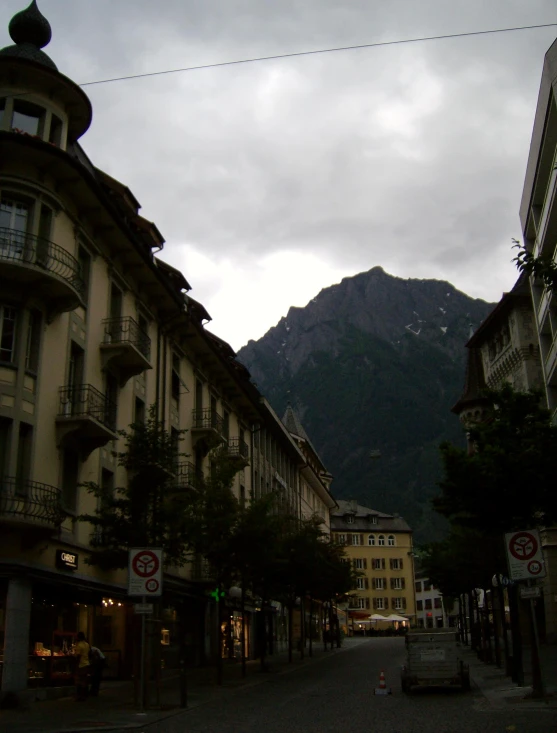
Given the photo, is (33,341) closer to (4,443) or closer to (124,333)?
(4,443)

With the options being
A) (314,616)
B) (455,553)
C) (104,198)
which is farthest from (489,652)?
(314,616)

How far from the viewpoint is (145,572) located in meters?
16.8

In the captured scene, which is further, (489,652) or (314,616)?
(314,616)

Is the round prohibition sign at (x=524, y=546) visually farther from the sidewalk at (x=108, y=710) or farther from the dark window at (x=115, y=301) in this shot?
the dark window at (x=115, y=301)

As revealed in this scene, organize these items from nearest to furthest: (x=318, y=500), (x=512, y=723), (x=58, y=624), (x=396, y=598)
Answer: (x=512, y=723) → (x=58, y=624) → (x=318, y=500) → (x=396, y=598)

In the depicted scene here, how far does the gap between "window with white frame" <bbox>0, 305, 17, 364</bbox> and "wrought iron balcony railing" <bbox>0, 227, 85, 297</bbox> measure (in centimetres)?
137

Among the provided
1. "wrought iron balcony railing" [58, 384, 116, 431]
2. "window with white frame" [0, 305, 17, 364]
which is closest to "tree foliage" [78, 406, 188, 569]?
"wrought iron balcony railing" [58, 384, 116, 431]

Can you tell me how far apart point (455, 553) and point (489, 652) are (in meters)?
6.71

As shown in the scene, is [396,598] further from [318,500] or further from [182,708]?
[182,708]

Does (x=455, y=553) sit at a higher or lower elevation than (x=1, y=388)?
lower

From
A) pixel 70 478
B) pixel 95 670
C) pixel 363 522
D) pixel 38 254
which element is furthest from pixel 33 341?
pixel 363 522

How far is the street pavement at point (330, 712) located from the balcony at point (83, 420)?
6956mm

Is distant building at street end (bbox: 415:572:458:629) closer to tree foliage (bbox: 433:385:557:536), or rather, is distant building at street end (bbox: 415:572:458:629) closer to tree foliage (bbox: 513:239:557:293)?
tree foliage (bbox: 433:385:557:536)

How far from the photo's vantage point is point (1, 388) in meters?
20.9
